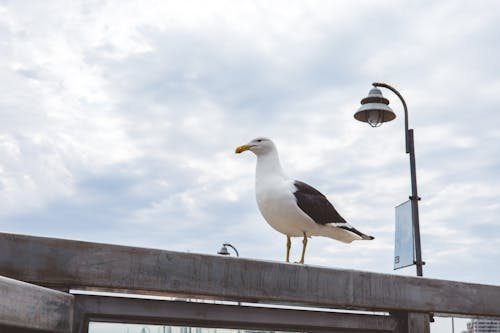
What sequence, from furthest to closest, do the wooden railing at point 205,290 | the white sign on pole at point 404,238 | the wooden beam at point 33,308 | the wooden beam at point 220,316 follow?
the white sign on pole at point 404,238
the wooden beam at point 220,316
the wooden railing at point 205,290
the wooden beam at point 33,308

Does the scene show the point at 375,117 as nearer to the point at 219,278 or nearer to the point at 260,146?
the point at 260,146

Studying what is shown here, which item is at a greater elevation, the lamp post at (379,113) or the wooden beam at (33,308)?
the lamp post at (379,113)

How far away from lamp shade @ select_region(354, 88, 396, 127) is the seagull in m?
3.25

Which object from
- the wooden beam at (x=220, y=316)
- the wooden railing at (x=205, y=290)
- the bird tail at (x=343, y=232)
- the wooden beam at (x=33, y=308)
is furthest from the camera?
the bird tail at (x=343, y=232)

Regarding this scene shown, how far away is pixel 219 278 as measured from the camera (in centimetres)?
399

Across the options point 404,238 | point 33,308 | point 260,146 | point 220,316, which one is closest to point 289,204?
point 260,146

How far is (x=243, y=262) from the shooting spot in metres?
4.07

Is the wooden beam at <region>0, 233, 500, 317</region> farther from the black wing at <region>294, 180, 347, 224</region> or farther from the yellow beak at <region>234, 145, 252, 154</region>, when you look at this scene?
the yellow beak at <region>234, 145, 252, 154</region>

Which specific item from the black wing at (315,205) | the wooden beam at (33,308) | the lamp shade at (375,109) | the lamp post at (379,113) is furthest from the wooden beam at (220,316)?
the lamp shade at (375,109)

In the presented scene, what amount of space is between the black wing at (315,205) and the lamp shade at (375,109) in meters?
3.33

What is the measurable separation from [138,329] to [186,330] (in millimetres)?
312

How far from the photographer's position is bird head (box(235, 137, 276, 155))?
6.52 meters

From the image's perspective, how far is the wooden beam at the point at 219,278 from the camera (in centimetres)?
363

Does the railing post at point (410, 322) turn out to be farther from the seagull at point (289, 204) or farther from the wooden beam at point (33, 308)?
the wooden beam at point (33, 308)
